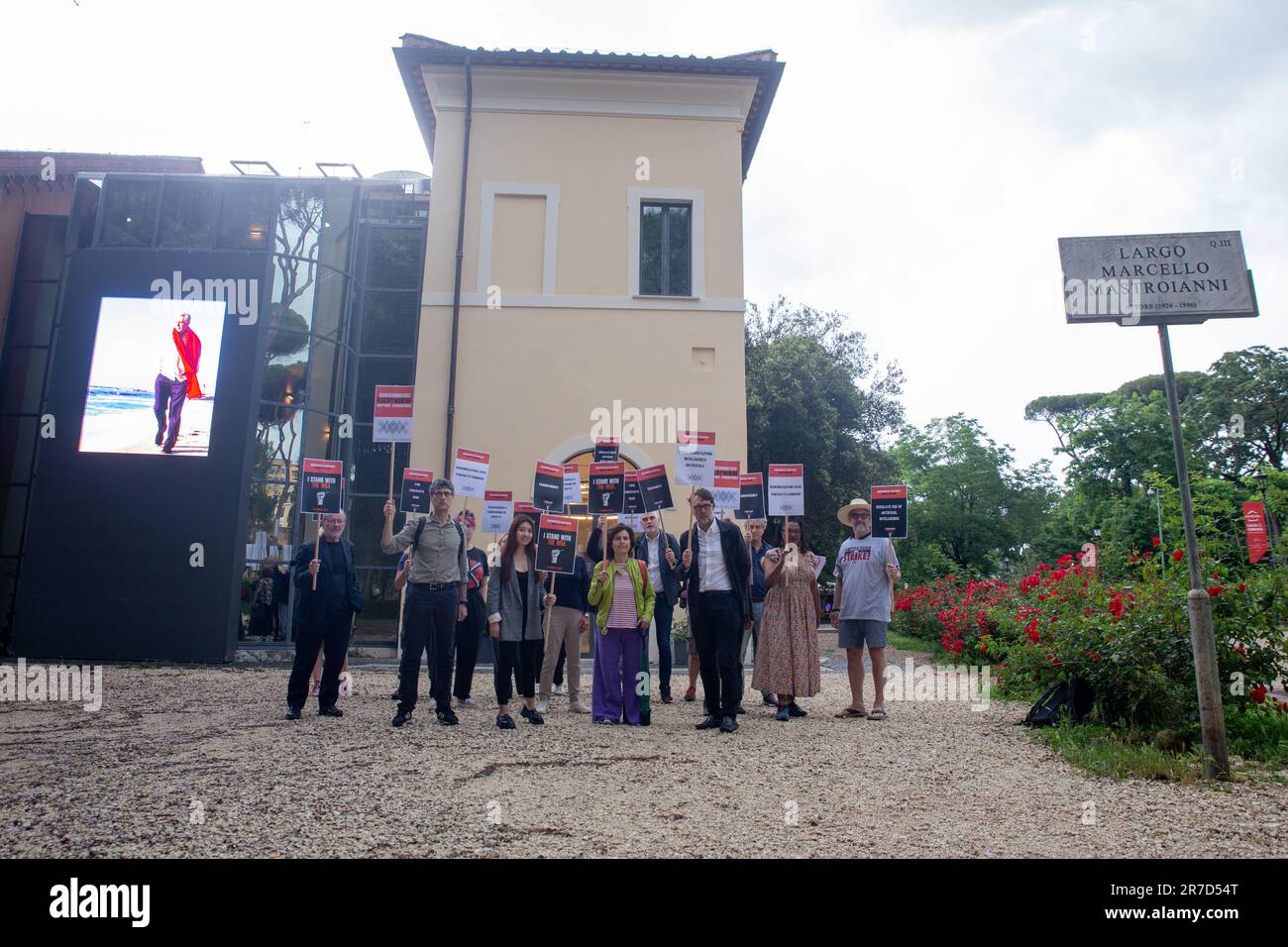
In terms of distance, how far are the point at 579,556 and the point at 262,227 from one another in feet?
29.6

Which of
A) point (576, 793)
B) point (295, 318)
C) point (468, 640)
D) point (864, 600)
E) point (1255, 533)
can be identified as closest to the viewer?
point (576, 793)

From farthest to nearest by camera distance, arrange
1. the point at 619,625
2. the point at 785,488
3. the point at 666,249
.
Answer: the point at 666,249 < the point at 785,488 < the point at 619,625

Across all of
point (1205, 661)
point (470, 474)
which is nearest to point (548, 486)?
point (470, 474)

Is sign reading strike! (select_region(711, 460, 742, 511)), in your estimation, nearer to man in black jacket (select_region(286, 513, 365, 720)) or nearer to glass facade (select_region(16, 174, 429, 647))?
man in black jacket (select_region(286, 513, 365, 720))

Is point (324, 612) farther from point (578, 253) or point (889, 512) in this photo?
point (578, 253)

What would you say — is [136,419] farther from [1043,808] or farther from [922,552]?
[922,552]

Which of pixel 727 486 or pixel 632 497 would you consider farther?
pixel 727 486

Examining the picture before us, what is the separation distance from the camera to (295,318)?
13.4m

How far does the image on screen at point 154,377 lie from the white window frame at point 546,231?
4.14 meters

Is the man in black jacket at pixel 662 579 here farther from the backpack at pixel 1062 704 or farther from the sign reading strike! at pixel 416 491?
the backpack at pixel 1062 704

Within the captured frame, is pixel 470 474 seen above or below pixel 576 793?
above

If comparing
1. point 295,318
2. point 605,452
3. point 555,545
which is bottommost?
point 555,545

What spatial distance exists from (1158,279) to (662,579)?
17.3 ft

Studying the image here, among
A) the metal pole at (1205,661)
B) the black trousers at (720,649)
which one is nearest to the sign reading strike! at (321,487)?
the black trousers at (720,649)
